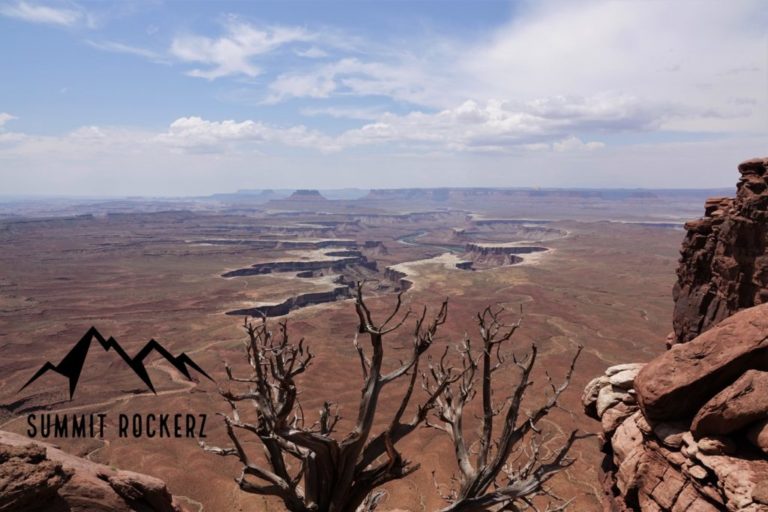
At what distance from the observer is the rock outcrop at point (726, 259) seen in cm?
2022

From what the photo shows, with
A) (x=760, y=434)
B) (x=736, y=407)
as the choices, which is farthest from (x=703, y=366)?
(x=760, y=434)

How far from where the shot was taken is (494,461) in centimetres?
1048

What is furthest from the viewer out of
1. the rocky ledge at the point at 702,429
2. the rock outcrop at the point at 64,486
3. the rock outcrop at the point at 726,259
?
the rock outcrop at the point at 726,259

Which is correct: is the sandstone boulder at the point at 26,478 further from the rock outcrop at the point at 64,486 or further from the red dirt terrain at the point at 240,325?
the red dirt terrain at the point at 240,325

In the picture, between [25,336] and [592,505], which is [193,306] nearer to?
[25,336]

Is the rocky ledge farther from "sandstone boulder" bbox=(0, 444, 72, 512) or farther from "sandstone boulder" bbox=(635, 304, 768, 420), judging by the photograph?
"sandstone boulder" bbox=(0, 444, 72, 512)

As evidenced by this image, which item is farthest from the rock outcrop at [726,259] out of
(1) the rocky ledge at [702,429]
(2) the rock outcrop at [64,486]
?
(2) the rock outcrop at [64,486]

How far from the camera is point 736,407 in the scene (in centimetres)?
1112

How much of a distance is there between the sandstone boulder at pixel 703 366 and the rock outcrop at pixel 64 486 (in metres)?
13.8

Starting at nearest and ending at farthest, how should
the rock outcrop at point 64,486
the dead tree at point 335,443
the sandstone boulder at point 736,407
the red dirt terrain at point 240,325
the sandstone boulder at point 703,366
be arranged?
the dead tree at point 335,443 → the rock outcrop at point 64,486 → the sandstone boulder at point 736,407 → the sandstone boulder at point 703,366 → the red dirt terrain at point 240,325

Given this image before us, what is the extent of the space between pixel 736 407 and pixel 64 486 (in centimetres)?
1557

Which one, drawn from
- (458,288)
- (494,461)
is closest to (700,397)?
(494,461)

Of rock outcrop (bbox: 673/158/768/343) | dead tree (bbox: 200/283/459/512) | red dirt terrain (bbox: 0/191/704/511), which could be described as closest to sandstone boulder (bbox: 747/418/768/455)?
red dirt terrain (bbox: 0/191/704/511)

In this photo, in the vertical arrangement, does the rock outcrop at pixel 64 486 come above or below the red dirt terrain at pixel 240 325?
above
